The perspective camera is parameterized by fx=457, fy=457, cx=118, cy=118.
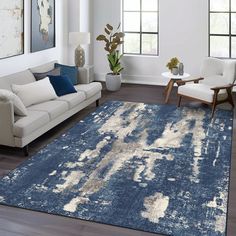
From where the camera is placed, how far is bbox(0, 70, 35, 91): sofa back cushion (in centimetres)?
609

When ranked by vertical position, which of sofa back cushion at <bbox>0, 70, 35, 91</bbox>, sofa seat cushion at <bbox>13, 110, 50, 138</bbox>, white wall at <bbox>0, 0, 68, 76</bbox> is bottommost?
sofa seat cushion at <bbox>13, 110, 50, 138</bbox>

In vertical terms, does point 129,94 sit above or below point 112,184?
above

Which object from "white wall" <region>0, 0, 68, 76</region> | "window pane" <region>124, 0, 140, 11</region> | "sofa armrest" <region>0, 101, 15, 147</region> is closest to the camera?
"sofa armrest" <region>0, 101, 15, 147</region>

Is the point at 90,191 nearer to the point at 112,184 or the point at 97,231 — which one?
the point at 112,184

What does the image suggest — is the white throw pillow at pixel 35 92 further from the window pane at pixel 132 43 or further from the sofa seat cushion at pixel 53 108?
the window pane at pixel 132 43

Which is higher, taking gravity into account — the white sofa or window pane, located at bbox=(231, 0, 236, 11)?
window pane, located at bbox=(231, 0, 236, 11)

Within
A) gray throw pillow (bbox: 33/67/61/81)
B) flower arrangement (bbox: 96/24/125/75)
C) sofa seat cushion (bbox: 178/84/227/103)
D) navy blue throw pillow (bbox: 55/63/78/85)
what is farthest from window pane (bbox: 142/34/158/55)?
gray throw pillow (bbox: 33/67/61/81)

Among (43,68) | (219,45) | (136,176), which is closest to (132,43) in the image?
(219,45)

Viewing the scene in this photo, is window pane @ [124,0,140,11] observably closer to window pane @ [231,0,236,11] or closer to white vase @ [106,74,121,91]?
white vase @ [106,74,121,91]

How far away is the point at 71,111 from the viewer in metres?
6.70

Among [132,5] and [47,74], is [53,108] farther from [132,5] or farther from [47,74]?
[132,5]

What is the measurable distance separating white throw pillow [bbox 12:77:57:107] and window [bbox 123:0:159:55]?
3620 mm

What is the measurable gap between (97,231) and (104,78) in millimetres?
6474

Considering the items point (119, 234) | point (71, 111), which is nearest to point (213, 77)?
point (71, 111)
